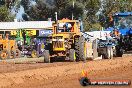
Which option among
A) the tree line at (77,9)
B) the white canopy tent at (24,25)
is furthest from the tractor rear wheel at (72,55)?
the tree line at (77,9)

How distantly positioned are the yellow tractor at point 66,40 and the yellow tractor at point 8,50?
869cm

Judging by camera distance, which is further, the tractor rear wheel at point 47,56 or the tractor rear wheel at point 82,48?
the tractor rear wheel at point 47,56

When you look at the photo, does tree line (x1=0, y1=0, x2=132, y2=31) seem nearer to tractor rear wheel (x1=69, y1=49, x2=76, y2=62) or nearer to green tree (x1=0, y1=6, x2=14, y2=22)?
green tree (x1=0, y1=6, x2=14, y2=22)

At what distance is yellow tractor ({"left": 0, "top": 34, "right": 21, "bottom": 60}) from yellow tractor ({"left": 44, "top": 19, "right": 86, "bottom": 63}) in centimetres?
869

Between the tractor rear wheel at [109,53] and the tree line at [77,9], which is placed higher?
the tree line at [77,9]

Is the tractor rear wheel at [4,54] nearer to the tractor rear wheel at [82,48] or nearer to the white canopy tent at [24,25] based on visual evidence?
the tractor rear wheel at [82,48]

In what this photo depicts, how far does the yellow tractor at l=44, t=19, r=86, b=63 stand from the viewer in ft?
70.0

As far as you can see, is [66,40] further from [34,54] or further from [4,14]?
[4,14]

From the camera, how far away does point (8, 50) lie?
30.5 meters

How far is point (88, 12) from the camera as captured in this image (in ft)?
246

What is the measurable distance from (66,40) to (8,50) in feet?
31.6

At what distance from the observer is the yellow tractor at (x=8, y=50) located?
99.6ft

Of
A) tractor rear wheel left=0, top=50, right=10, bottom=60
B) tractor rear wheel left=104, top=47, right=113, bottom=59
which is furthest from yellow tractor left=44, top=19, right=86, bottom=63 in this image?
tractor rear wheel left=0, top=50, right=10, bottom=60

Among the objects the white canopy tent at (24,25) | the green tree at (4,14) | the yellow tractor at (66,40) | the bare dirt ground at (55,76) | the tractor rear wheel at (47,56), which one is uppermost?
the green tree at (4,14)
